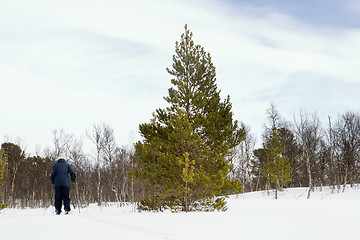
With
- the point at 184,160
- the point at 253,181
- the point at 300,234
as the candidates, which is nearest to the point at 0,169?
the point at 184,160

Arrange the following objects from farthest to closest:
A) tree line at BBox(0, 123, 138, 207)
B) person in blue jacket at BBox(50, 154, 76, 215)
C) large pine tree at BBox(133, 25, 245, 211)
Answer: tree line at BBox(0, 123, 138, 207) → large pine tree at BBox(133, 25, 245, 211) → person in blue jacket at BBox(50, 154, 76, 215)

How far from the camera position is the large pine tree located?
1175cm

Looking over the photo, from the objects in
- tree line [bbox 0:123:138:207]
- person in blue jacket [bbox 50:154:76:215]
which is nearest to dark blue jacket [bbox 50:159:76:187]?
person in blue jacket [bbox 50:154:76:215]

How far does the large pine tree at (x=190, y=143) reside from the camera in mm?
11750

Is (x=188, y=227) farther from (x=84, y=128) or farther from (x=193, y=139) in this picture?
(x=84, y=128)

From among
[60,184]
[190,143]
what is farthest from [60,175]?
[190,143]

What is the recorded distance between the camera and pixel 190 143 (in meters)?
11.9

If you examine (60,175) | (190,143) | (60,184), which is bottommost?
(60,184)

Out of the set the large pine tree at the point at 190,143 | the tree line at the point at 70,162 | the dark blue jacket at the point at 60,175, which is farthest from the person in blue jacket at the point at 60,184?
the tree line at the point at 70,162

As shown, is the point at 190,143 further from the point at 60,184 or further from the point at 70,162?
the point at 70,162

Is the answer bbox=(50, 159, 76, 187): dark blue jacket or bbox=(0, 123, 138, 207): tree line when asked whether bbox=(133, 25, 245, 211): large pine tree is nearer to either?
bbox=(50, 159, 76, 187): dark blue jacket

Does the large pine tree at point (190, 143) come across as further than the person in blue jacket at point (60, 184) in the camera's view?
Yes

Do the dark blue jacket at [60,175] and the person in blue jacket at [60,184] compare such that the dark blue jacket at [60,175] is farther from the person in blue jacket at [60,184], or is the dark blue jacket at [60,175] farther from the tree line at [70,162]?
the tree line at [70,162]

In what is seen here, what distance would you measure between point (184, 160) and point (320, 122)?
1397 inches
